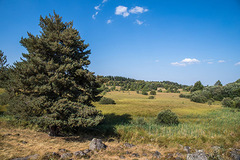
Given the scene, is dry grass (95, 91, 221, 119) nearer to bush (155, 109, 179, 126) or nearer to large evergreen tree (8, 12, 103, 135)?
bush (155, 109, 179, 126)

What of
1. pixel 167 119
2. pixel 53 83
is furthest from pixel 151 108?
pixel 53 83

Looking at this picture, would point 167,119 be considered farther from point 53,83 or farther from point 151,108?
point 53,83

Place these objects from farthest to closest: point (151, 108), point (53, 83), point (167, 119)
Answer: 1. point (151, 108)
2. point (167, 119)
3. point (53, 83)

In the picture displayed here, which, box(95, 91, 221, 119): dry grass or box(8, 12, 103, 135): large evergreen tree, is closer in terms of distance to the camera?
box(8, 12, 103, 135): large evergreen tree

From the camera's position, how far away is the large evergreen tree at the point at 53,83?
463 inches

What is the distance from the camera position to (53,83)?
476 inches

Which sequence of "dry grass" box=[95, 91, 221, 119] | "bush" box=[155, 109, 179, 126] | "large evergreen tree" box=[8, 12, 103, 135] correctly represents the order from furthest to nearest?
"dry grass" box=[95, 91, 221, 119] → "bush" box=[155, 109, 179, 126] → "large evergreen tree" box=[8, 12, 103, 135]

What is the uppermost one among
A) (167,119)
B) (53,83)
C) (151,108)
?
(53,83)

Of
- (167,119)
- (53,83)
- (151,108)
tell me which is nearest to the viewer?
(53,83)

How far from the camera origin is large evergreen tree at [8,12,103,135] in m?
11.8

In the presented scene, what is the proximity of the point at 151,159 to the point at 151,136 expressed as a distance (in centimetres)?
639

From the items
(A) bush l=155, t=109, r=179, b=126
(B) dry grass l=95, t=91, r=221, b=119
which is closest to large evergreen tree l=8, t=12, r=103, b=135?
(A) bush l=155, t=109, r=179, b=126

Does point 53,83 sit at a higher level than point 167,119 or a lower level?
higher

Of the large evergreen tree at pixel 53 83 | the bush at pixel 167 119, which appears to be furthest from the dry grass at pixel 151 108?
the large evergreen tree at pixel 53 83
